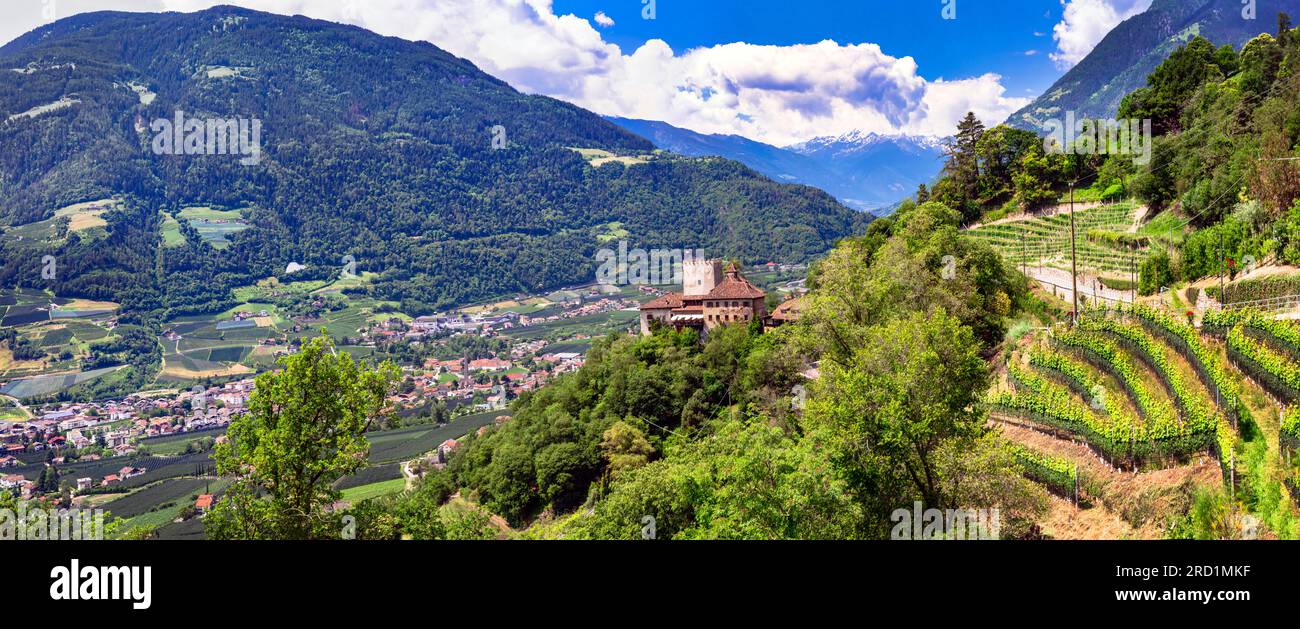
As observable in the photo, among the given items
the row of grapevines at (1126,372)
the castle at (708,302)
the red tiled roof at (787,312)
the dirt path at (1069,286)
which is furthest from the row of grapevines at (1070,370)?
the castle at (708,302)

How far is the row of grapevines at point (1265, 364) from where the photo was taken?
12555mm

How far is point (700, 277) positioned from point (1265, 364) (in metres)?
35.6

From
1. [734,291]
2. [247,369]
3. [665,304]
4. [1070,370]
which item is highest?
[734,291]

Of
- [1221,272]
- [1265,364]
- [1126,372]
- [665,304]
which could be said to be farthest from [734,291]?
[1265,364]

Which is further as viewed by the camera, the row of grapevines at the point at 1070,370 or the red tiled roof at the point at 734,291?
the red tiled roof at the point at 734,291

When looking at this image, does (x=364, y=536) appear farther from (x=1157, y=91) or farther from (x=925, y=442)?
(x=1157, y=91)

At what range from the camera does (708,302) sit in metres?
44.1

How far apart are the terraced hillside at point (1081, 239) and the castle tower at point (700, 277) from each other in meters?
15.4

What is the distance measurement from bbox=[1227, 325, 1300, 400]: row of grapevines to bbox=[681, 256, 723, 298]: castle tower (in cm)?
3312

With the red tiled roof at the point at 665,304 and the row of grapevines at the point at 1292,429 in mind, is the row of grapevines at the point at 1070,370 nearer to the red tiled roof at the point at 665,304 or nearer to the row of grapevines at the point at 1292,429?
the row of grapevines at the point at 1292,429

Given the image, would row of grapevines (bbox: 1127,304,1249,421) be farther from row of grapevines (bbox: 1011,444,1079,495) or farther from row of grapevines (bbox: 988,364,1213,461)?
row of grapevines (bbox: 1011,444,1079,495)

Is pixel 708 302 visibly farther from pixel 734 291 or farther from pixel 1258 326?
pixel 1258 326

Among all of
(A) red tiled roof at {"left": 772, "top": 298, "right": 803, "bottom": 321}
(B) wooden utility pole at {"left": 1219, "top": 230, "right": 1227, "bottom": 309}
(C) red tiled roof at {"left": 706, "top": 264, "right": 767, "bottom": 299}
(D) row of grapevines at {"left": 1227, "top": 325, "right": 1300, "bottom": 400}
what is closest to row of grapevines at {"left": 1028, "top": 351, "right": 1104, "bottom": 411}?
(D) row of grapevines at {"left": 1227, "top": 325, "right": 1300, "bottom": 400}

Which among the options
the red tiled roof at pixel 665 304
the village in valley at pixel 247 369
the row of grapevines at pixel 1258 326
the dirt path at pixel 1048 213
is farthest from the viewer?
the village in valley at pixel 247 369
